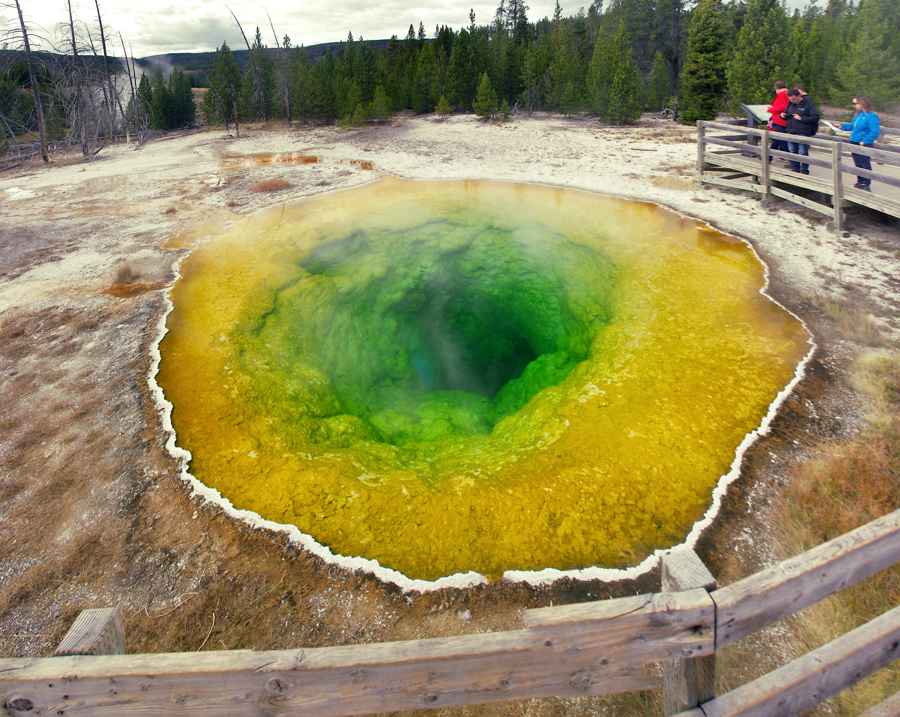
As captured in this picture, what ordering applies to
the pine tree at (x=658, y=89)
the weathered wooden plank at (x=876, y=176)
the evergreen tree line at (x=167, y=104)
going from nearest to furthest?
the weathered wooden plank at (x=876, y=176)
the pine tree at (x=658, y=89)
the evergreen tree line at (x=167, y=104)

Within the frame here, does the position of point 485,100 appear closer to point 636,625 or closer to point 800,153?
point 800,153

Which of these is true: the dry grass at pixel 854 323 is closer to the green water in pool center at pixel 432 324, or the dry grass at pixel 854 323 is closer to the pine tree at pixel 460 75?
the green water in pool center at pixel 432 324

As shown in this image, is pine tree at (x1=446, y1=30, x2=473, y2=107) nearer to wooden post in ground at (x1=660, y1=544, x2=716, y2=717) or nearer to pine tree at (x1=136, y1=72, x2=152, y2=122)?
pine tree at (x1=136, y1=72, x2=152, y2=122)

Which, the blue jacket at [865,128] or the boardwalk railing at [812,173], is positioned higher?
the blue jacket at [865,128]

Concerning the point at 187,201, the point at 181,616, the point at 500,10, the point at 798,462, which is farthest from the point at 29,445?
the point at 500,10

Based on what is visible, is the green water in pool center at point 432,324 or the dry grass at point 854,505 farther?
the green water in pool center at point 432,324

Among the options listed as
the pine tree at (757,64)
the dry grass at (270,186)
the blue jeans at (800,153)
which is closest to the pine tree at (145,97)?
the dry grass at (270,186)

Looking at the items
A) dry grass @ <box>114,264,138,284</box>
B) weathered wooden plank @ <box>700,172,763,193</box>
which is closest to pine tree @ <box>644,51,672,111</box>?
weathered wooden plank @ <box>700,172,763,193</box>
